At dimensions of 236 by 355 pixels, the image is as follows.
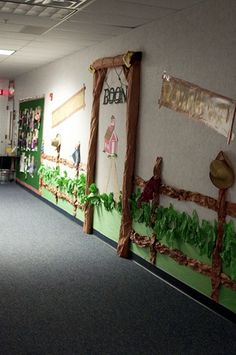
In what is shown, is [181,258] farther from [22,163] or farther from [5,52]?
[22,163]

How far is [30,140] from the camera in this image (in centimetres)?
940

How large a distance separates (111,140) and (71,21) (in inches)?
59.9

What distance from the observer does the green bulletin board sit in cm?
879

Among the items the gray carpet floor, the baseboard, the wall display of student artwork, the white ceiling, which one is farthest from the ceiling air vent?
the baseboard

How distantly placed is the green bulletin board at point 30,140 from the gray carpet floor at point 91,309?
3.71 metres

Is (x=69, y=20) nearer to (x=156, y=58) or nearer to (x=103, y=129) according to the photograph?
(x=156, y=58)

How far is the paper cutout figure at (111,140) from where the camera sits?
5.35m

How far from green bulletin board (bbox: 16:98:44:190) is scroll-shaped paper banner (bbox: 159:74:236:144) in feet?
15.6

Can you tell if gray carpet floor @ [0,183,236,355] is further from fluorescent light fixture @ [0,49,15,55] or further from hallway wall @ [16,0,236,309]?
fluorescent light fixture @ [0,49,15,55]

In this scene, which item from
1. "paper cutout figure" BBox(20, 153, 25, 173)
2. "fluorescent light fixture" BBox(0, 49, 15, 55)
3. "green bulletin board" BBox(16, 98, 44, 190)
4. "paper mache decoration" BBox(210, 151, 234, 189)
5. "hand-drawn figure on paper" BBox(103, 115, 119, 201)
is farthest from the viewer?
"paper cutout figure" BBox(20, 153, 25, 173)

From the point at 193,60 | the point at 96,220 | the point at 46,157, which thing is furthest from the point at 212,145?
the point at 46,157

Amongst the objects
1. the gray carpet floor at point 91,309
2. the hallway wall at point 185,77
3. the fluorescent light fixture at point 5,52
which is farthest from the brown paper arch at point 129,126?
the fluorescent light fixture at point 5,52

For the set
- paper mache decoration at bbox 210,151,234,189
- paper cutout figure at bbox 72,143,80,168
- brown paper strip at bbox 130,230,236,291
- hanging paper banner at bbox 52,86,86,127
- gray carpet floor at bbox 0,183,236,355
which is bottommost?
gray carpet floor at bbox 0,183,236,355

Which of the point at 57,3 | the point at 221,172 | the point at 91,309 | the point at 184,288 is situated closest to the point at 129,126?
the point at 57,3
